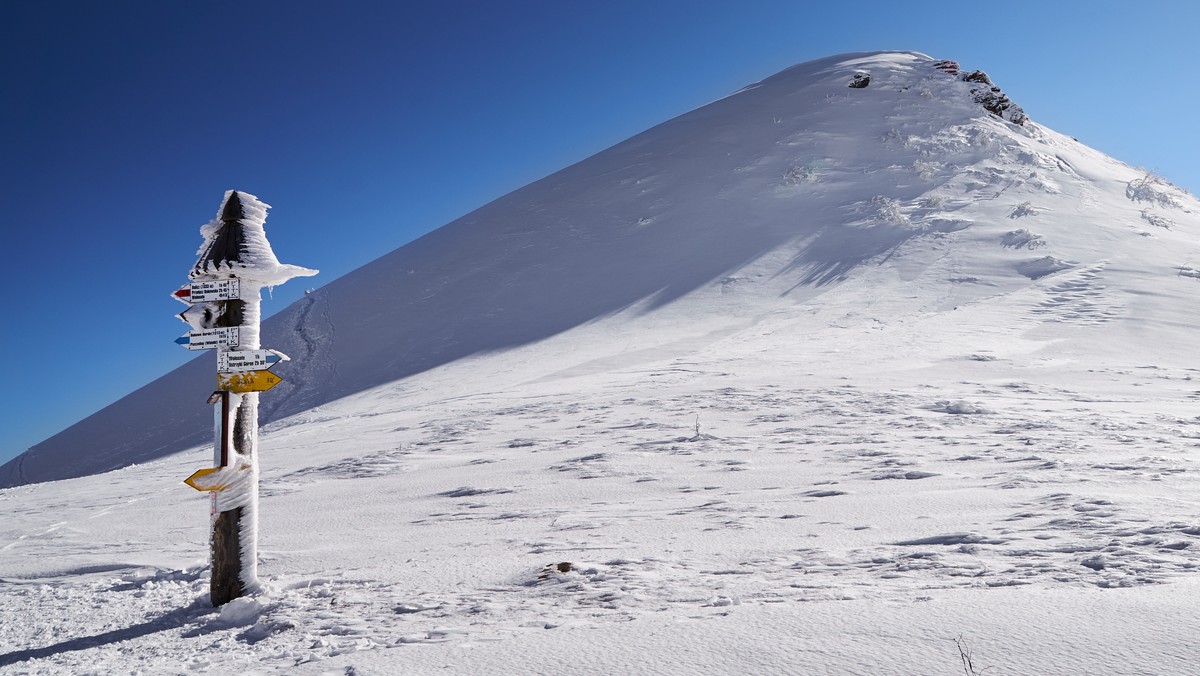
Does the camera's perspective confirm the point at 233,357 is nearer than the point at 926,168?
Yes

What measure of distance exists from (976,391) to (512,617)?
8.41 m

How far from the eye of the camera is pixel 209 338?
13.5ft

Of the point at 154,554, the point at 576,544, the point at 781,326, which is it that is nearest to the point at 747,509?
the point at 576,544

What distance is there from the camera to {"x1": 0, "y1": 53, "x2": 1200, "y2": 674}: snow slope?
2836mm

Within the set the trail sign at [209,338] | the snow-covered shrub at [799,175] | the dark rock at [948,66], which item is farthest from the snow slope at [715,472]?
the dark rock at [948,66]

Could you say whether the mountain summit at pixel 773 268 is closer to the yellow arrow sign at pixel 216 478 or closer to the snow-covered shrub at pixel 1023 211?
the snow-covered shrub at pixel 1023 211

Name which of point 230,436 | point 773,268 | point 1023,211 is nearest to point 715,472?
point 230,436

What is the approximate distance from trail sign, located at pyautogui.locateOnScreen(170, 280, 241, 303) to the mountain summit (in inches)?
375

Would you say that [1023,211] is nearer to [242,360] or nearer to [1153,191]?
[1153,191]

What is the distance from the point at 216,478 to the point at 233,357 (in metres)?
0.68

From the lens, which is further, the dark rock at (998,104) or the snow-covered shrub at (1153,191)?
the dark rock at (998,104)

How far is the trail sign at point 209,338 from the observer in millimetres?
4105

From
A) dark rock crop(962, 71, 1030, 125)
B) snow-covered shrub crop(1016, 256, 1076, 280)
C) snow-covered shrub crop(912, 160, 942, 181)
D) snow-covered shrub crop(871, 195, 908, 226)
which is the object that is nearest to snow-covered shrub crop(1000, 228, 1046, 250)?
snow-covered shrub crop(1016, 256, 1076, 280)

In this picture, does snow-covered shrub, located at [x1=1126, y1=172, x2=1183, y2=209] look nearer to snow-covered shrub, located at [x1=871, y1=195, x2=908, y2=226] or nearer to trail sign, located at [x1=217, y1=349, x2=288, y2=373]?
snow-covered shrub, located at [x1=871, y1=195, x2=908, y2=226]
